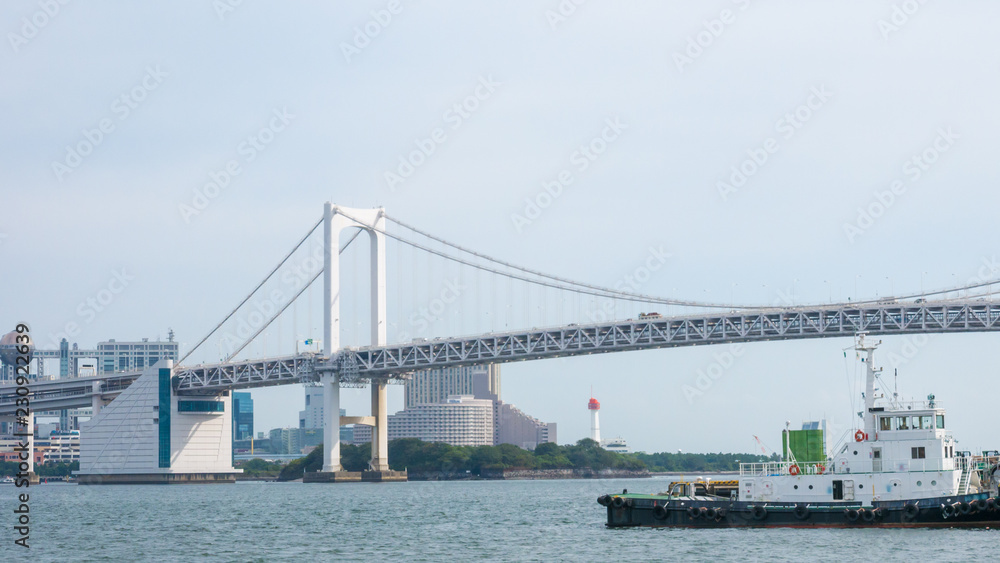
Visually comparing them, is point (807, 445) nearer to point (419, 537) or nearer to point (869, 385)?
point (869, 385)

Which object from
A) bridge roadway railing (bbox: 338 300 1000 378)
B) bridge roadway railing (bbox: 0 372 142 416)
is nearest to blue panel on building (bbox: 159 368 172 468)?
bridge roadway railing (bbox: 0 372 142 416)

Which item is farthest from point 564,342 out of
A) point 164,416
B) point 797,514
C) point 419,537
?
point 797,514

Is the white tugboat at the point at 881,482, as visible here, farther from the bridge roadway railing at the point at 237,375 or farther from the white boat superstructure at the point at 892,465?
the bridge roadway railing at the point at 237,375

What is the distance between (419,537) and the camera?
44.2 m

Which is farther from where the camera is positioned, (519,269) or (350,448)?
(350,448)

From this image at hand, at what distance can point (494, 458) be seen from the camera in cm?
14188

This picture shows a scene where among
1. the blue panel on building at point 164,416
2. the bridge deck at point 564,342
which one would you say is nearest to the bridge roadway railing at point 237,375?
the bridge deck at point 564,342

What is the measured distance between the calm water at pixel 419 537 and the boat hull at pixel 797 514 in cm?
33

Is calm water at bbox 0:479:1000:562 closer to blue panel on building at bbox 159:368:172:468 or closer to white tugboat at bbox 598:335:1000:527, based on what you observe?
white tugboat at bbox 598:335:1000:527

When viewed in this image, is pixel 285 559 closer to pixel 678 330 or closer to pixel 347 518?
pixel 347 518

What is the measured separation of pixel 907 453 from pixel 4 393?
3519 inches

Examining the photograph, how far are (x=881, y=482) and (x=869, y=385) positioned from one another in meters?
3.09

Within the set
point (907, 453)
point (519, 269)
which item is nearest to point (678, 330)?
point (519, 269)

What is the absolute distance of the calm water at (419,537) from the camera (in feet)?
120
